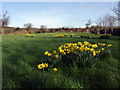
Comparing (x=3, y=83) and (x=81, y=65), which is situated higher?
(x=81, y=65)

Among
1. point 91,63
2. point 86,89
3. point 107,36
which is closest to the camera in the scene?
point 86,89

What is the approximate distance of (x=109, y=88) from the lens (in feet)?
5.41

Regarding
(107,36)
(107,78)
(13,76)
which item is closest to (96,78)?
(107,78)

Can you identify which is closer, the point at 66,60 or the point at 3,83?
the point at 3,83

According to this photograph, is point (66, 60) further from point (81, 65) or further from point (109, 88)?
point (109, 88)

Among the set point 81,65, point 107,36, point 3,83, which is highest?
point 107,36

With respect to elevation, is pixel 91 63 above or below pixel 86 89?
above

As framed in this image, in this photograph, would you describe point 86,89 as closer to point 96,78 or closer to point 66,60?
point 96,78

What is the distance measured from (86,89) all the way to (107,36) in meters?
8.85

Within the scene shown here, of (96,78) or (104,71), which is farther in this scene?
(104,71)

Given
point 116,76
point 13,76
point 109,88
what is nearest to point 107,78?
point 116,76

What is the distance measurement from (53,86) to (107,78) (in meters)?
0.99

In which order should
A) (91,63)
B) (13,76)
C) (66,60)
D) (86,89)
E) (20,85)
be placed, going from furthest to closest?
1. (66,60)
2. (91,63)
3. (13,76)
4. (20,85)
5. (86,89)

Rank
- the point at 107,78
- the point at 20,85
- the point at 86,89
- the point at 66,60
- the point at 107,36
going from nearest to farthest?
the point at 86,89, the point at 20,85, the point at 107,78, the point at 66,60, the point at 107,36
